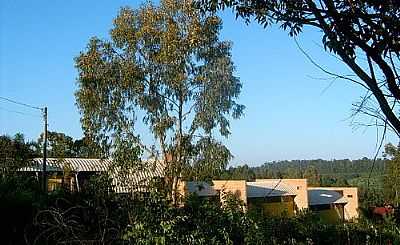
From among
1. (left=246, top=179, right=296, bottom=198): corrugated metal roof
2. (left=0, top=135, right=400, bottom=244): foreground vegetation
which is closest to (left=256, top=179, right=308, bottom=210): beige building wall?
(left=246, top=179, right=296, bottom=198): corrugated metal roof

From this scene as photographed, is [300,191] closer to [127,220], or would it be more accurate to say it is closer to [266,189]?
[266,189]

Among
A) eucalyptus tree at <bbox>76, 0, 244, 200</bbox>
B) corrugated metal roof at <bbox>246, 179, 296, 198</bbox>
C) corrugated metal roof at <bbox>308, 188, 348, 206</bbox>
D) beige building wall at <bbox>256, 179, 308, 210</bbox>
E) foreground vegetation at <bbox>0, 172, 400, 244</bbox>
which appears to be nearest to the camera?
foreground vegetation at <bbox>0, 172, 400, 244</bbox>

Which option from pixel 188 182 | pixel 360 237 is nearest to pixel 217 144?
pixel 188 182

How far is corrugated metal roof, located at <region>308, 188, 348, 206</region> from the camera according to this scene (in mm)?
37812

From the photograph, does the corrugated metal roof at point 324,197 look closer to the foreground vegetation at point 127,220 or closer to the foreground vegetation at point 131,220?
the foreground vegetation at point 131,220

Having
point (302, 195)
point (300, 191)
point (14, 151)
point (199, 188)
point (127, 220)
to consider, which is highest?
point (14, 151)

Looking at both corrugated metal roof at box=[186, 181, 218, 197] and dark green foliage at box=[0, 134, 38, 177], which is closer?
corrugated metal roof at box=[186, 181, 218, 197]

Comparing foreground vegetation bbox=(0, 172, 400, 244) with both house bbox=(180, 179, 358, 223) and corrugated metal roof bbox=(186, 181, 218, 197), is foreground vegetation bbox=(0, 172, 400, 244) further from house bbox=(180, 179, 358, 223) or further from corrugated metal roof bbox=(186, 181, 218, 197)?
house bbox=(180, 179, 358, 223)

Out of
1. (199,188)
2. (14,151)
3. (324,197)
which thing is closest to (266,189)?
(324,197)

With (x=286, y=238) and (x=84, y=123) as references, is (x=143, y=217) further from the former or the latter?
(x=84, y=123)

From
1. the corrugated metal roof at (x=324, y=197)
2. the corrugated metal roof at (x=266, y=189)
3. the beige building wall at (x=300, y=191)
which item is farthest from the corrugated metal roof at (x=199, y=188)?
the corrugated metal roof at (x=324, y=197)

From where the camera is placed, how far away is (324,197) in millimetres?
39594

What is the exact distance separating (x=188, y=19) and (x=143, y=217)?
12539mm

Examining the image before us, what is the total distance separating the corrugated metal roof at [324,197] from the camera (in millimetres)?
37812
